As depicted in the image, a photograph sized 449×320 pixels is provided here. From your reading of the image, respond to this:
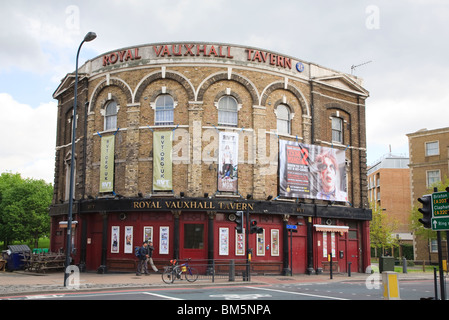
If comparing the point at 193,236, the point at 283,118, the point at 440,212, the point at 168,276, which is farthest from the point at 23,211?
the point at 440,212

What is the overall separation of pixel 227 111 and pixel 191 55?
386cm

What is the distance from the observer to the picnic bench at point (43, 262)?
2733cm

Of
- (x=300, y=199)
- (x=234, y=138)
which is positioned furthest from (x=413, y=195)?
(x=234, y=138)

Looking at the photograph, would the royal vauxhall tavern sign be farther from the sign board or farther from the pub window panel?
the sign board

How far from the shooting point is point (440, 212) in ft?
42.8

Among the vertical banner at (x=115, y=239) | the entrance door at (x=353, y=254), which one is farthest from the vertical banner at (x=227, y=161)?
the entrance door at (x=353, y=254)

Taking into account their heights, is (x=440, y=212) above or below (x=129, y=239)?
above

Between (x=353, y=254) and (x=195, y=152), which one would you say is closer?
(x=195, y=152)

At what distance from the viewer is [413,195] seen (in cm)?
5541

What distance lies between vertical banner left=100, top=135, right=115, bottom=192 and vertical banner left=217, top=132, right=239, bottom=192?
6.31 meters

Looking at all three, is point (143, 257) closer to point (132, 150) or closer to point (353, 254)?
point (132, 150)

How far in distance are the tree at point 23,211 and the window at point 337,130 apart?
39649 mm

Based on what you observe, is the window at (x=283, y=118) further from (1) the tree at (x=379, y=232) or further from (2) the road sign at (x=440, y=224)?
(1) the tree at (x=379, y=232)

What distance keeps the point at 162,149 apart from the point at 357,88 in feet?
48.1
